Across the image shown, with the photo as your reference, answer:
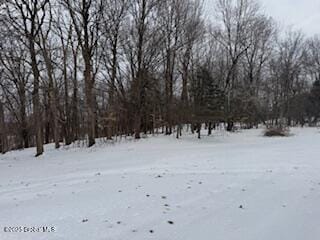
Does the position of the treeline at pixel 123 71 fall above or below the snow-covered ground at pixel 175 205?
above

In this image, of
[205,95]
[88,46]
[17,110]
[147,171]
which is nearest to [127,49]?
[88,46]

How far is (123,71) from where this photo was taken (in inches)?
1051

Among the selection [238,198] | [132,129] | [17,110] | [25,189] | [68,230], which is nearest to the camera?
[68,230]

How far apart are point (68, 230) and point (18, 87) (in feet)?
81.4

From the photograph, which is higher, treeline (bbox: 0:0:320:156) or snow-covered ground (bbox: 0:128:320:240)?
treeline (bbox: 0:0:320:156)

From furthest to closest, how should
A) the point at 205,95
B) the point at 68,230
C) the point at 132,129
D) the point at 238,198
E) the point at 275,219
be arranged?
1. the point at 132,129
2. the point at 205,95
3. the point at 238,198
4. the point at 275,219
5. the point at 68,230

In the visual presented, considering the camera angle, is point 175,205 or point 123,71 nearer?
point 175,205

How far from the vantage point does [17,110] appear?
103 ft

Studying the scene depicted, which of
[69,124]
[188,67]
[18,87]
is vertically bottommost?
[69,124]

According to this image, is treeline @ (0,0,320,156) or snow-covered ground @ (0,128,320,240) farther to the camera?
treeline @ (0,0,320,156)

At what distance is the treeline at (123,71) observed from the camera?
806 inches

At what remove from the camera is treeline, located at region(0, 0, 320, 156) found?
20484 millimetres

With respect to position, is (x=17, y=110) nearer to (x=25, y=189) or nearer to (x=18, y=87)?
(x=18, y=87)

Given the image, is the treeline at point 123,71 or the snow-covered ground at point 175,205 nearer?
the snow-covered ground at point 175,205
